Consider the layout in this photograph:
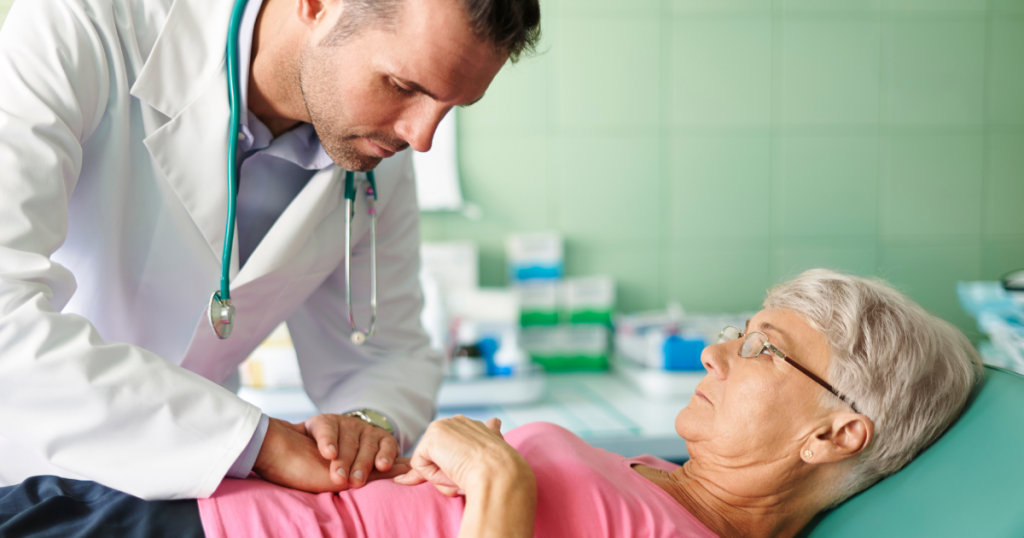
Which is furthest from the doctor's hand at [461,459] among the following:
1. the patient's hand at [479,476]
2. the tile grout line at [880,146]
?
the tile grout line at [880,146]

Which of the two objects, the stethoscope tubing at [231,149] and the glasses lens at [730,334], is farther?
the glasses lens at [730,334]

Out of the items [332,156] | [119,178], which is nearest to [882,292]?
[332,156]

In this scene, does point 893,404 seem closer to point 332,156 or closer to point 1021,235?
point 332,156

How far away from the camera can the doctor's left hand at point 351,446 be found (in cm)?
101

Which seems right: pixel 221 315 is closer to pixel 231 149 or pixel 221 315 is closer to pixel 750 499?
pixel 231 149

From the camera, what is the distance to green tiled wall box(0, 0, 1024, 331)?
248 centimetres

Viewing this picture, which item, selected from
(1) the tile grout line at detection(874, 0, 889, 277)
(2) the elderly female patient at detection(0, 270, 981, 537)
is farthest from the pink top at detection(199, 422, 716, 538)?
(1) the tile grout line at detection(874, 0, 889, 277)

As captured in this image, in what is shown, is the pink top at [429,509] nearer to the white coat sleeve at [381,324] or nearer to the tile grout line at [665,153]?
the white coat sleeve at [381,324]

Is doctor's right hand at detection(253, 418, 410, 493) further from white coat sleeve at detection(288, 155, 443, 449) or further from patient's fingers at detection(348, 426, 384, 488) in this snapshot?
white coat sleeve at detection(288, 155, 443, 449)

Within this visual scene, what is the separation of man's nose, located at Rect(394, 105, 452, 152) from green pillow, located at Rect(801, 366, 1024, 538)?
2.94 feet

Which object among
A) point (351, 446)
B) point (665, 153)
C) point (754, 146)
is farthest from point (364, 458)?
point (754, 146)

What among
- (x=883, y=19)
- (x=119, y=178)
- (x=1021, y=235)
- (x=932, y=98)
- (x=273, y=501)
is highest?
(x=883, y=19)

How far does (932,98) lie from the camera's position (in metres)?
2.61

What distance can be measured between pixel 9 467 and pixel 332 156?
726mm
